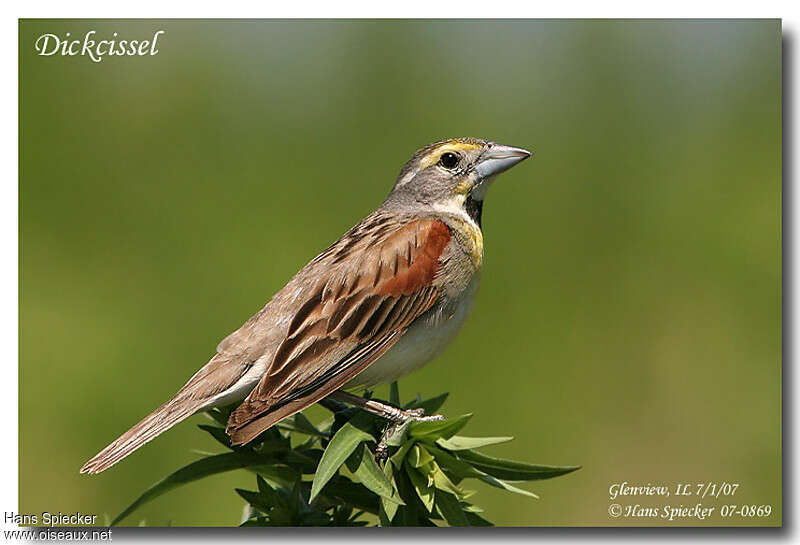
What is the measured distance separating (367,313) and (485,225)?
1.35 meters

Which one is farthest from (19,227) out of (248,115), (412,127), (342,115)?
(412,127)

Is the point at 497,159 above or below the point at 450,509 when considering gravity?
above

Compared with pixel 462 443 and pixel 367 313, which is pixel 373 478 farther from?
pixel 367 313

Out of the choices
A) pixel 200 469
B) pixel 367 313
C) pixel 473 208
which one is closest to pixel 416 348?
pixel 367 313

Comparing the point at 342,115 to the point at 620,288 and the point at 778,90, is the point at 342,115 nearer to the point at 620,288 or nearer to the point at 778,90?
the point at 620,288

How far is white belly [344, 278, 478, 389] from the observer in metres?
3.31

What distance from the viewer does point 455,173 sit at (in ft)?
12.4

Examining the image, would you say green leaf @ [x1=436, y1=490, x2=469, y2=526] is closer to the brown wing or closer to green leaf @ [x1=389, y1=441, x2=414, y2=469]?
green leaf @ [x1=389, y1=441, x2=414, y2=469]

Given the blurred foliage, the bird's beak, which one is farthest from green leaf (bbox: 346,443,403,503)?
the bird's beak

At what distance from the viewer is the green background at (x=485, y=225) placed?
4.04m

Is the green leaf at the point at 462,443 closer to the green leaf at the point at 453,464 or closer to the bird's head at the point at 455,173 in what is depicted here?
the green leaf at the point at 453,464

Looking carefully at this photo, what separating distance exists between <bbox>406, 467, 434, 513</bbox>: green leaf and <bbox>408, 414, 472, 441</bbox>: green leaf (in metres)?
0.10

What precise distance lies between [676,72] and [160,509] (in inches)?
123

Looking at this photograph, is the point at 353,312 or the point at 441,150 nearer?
the point at 353,312
